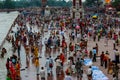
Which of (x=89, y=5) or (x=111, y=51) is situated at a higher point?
(x=111, y=51)

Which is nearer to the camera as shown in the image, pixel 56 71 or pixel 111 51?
pixel 56 71

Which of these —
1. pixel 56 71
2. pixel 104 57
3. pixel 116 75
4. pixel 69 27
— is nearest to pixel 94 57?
pixel 104 57

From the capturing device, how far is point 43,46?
34125 millimetres

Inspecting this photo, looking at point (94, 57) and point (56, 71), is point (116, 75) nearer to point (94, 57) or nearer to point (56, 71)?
point (56, 71)

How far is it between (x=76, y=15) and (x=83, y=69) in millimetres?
40683

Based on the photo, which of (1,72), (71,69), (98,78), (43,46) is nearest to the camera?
(98,78)

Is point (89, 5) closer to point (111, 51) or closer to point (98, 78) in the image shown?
point (111, 51)

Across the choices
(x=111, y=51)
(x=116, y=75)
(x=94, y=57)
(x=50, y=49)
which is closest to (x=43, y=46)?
(x=50, y=49)

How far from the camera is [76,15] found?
2434 inches

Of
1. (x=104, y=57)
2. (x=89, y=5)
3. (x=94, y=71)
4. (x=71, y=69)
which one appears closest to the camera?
(x=94, y=71)

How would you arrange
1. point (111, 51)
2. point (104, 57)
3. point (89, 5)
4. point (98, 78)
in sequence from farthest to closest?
1. point (89, 5)
2. point (111, 51)
3. point (104, 57)
4. point (98, 78)

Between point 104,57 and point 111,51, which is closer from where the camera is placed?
point 104,57

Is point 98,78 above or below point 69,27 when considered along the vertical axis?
above

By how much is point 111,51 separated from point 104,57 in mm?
6997
